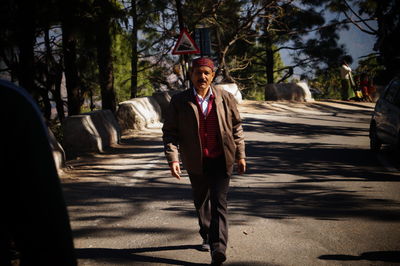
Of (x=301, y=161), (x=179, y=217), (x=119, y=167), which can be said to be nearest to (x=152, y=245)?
(x=179, y=217)

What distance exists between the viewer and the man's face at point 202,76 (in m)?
3.52

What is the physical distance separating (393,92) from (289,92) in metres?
15.2

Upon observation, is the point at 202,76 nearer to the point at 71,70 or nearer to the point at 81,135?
the point at 81,135

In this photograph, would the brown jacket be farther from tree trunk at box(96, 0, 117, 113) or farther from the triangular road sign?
tree trunk at box(96, 0, 117, 113)

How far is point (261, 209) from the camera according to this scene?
208 inches

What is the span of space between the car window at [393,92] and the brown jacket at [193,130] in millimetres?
6157

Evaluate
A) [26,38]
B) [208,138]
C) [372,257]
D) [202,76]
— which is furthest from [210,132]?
[26,38]

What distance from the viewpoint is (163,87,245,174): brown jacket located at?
3.55 meters

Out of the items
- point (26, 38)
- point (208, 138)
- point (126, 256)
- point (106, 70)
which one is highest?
point (26, 38)

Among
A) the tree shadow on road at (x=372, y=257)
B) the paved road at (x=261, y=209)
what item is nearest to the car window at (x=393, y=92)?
the paved road at (x=261, y=209)

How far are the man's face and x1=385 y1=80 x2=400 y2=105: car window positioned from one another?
636cm

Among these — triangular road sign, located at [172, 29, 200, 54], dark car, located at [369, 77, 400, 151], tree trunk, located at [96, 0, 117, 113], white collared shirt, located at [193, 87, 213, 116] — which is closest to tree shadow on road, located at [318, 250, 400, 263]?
white collared shirt, located at [193, 87, 213, 116]

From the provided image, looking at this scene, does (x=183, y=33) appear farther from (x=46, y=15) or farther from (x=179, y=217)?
(x=179, y=217)

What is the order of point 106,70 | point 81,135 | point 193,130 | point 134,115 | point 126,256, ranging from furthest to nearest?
point 106,70
point 134,115
point 81,135
point 126,256
point 193,130
